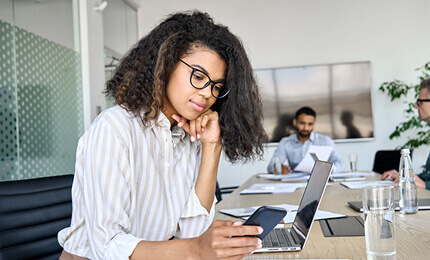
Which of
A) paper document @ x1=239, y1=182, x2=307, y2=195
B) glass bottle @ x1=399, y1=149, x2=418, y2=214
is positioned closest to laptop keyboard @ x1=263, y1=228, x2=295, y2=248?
glass bottle @ x1=399, y1=149, x2=418, y2=214

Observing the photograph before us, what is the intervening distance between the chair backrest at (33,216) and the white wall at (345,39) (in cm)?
384

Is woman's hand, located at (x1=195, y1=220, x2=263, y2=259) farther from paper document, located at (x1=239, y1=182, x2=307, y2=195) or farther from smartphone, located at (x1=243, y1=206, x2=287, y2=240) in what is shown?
paper document, located at (x1=239, y1=182, x2=307, y2=195)

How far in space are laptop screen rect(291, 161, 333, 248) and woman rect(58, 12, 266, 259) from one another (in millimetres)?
266

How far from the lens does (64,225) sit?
5.37ft

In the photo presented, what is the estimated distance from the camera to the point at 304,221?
Answer: 1.23 m

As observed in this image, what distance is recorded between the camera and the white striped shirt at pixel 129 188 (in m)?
A: 1.04

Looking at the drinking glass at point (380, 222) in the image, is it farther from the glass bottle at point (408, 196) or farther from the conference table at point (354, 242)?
the glass bottle at point (408, 196)

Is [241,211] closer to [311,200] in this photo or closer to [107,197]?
[311,200]

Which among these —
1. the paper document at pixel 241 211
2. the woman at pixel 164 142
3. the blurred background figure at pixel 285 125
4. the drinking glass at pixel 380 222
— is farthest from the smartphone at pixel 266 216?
the blurred background figure at pixel 285 125

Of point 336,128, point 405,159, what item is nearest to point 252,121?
point 405,159

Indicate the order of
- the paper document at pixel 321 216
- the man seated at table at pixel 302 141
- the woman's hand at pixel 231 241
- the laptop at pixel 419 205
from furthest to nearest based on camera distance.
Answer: the man seated at table at pixel 302 141, the laptop at pixel 419 205, the paper document at pixel 321 216, the woman's hand at pixel 231 241

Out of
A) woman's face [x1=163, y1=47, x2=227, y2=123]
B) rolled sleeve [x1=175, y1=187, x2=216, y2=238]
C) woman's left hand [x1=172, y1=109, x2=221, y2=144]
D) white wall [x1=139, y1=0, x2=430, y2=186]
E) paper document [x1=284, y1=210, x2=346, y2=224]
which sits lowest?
paper document [x1=284, y1=210, x2=346, y2=224]

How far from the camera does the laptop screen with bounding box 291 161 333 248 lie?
3.79 feet

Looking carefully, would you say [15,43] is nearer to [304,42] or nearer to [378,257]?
[378,257]
